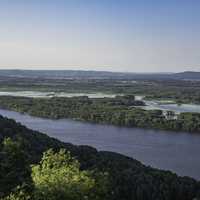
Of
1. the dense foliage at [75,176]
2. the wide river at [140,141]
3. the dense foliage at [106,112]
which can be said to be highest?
the dense foliage at [75,176]

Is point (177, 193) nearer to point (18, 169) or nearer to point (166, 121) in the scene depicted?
point (18, 169)

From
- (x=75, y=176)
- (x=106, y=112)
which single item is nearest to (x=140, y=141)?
(x=106, y=112)

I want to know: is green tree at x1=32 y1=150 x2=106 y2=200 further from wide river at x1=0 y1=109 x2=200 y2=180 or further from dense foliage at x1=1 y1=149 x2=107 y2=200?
wide river at x1=0 y1=109 x2=200 y2=180

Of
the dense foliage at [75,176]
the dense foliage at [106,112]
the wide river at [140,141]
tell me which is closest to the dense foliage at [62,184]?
the dense foliage at [75,176]

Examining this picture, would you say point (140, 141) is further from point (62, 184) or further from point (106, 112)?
point (62, 184)

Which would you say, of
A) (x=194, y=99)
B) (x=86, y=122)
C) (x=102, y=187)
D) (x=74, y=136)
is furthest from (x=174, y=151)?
(x=194, y=99)

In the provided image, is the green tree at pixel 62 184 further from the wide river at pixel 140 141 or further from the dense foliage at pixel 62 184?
the wide river at pixel 140 141
